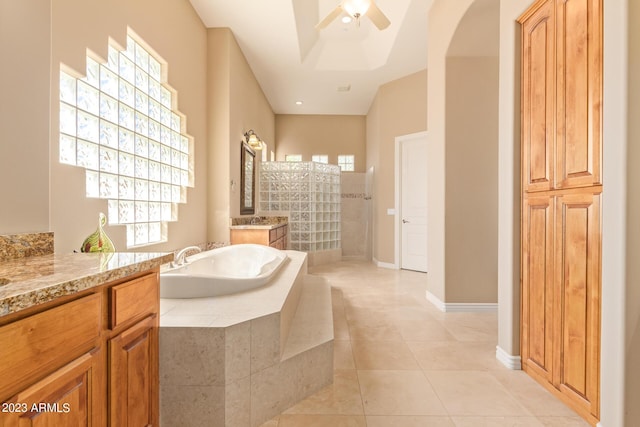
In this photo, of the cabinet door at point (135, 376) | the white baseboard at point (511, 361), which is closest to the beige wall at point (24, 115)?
the cabinet door at point (135, 376)

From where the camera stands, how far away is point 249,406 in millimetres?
1361

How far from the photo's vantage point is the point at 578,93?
4.88ft

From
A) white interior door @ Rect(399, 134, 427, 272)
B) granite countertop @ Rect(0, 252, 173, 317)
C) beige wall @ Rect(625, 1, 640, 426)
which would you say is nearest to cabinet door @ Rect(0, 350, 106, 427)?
granite countertop @ Rect(0, 252, 173, 317)

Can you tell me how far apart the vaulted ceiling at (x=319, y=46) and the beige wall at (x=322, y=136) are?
80 cm

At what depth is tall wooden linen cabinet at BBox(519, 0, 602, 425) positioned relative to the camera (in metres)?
1.40

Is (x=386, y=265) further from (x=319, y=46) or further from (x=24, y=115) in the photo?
(x=24, y=115)

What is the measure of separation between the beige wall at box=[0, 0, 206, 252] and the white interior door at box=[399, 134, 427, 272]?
11.0ft

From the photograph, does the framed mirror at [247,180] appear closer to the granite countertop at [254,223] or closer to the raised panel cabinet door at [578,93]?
the granite countertop at [254,223]

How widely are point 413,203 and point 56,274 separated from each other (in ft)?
15.2

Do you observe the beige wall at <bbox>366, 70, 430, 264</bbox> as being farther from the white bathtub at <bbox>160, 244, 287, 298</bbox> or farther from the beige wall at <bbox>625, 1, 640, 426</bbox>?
the beige wall at <bbox>625, 1, 640, 426</bbox>

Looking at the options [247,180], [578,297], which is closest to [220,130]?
[247,180]

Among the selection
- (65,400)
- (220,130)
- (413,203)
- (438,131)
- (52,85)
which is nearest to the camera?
(65,400)

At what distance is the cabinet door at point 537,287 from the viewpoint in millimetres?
1684

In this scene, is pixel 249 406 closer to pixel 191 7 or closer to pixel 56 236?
pixel 56 236
